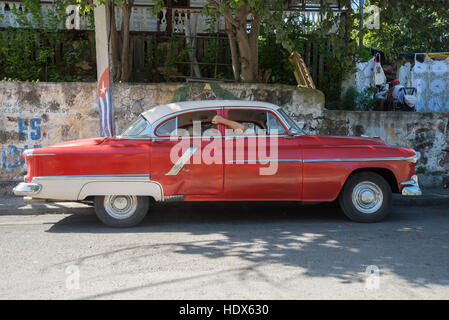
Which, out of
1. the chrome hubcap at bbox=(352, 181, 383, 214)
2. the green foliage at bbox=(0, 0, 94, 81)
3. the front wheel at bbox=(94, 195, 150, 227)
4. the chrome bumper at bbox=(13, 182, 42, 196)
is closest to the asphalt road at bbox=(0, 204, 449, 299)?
the front wheel at bbox=(94, 195, 150, 227)

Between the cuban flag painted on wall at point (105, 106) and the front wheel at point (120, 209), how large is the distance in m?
2.24

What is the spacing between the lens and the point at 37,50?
11305mm

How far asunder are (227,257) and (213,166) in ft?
5.73

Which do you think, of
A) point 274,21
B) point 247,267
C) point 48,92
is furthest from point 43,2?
point 247,267

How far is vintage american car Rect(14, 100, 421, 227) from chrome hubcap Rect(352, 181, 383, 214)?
1 cm

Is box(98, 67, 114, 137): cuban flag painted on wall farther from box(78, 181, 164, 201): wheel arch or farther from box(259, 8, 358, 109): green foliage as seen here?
box(259, 8, 358, 109): green foliage

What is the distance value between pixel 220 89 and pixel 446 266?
610 cm

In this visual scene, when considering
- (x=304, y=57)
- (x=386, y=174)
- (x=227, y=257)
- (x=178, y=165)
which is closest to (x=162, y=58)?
(x=304, y=57)

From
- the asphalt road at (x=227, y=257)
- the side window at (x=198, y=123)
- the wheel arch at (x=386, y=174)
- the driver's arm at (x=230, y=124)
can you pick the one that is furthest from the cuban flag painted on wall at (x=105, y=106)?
the wheel arch at (x=386, y=174)

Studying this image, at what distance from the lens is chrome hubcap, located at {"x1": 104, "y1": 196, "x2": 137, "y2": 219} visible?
651 cm

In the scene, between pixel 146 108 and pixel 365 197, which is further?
pixel 146 108

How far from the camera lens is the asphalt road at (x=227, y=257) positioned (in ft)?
13.3

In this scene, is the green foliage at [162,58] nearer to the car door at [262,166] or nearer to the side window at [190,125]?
the side window at [190,125]

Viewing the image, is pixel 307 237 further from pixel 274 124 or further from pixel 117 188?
pixel 117 188
